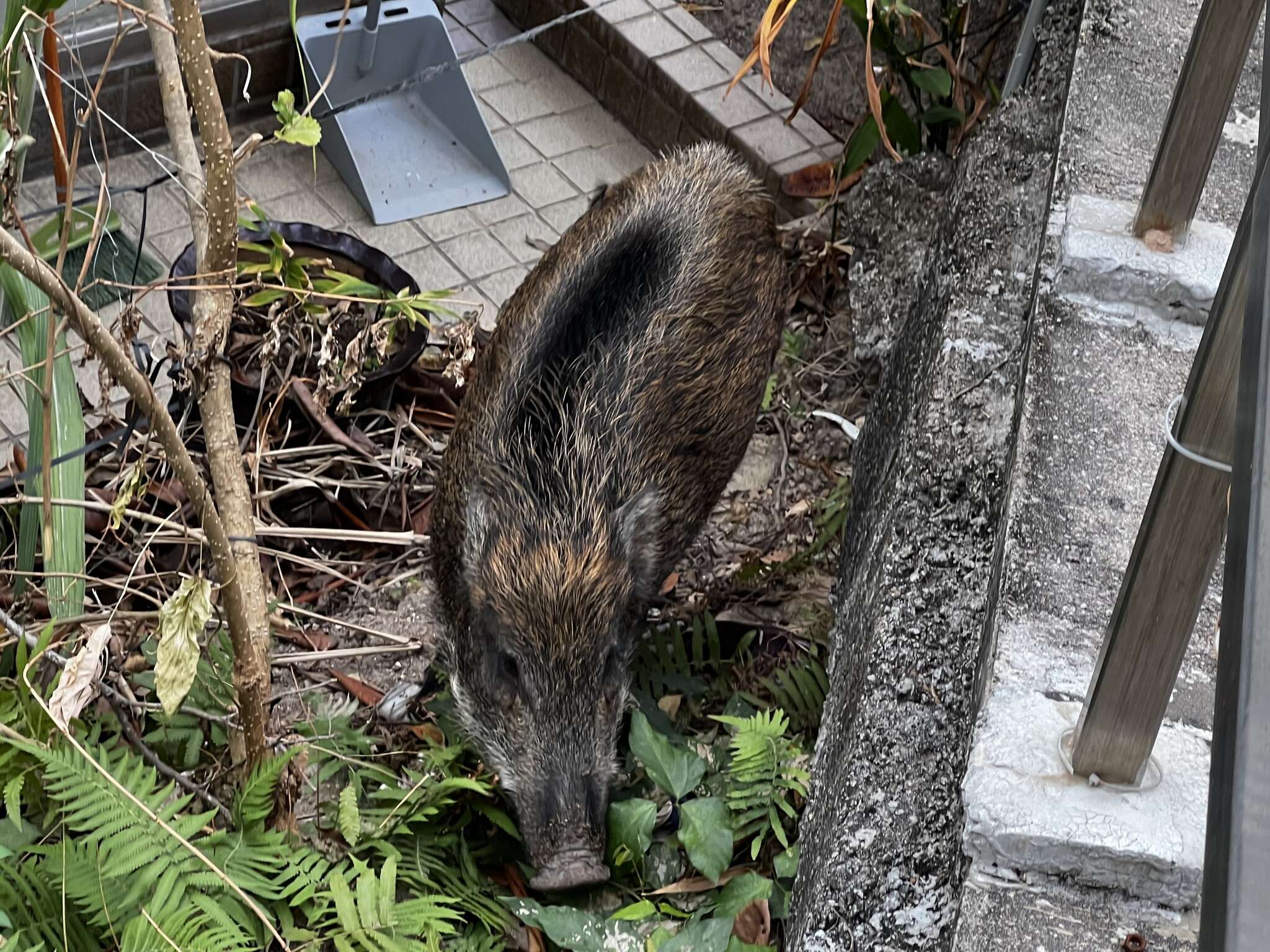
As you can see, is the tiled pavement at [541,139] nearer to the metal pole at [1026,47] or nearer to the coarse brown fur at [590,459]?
the coarse brown fur at [590,459]

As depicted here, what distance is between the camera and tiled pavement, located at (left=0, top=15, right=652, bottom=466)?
4.39m

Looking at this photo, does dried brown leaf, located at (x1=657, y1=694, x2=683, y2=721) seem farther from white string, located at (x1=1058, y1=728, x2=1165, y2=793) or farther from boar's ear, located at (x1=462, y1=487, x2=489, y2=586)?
white string, located at (x1=1058, y1=728, x2=1165, y2=793)

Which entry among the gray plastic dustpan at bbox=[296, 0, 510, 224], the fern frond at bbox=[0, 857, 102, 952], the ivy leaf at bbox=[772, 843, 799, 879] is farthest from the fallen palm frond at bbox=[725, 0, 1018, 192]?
the fern frond at bbox=[0, 857, 102, 952]

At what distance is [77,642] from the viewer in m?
2.41

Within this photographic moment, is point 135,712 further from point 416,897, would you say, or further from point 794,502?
point 794,502

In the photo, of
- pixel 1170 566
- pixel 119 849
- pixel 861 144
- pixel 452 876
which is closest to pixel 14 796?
pixel 119 849

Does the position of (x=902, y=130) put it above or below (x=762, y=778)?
above

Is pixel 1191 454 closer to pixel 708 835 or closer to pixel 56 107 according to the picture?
pixel 708 835

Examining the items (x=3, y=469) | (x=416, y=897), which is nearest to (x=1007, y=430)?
(x=416, y=897)

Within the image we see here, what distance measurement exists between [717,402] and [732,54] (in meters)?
2.18

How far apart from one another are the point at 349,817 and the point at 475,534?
0.66 metres

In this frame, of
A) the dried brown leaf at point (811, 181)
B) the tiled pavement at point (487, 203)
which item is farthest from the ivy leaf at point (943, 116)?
the tiled pavement at point (487, 203)

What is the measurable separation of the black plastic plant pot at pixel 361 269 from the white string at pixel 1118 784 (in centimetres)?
246

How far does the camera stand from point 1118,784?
1.51m
